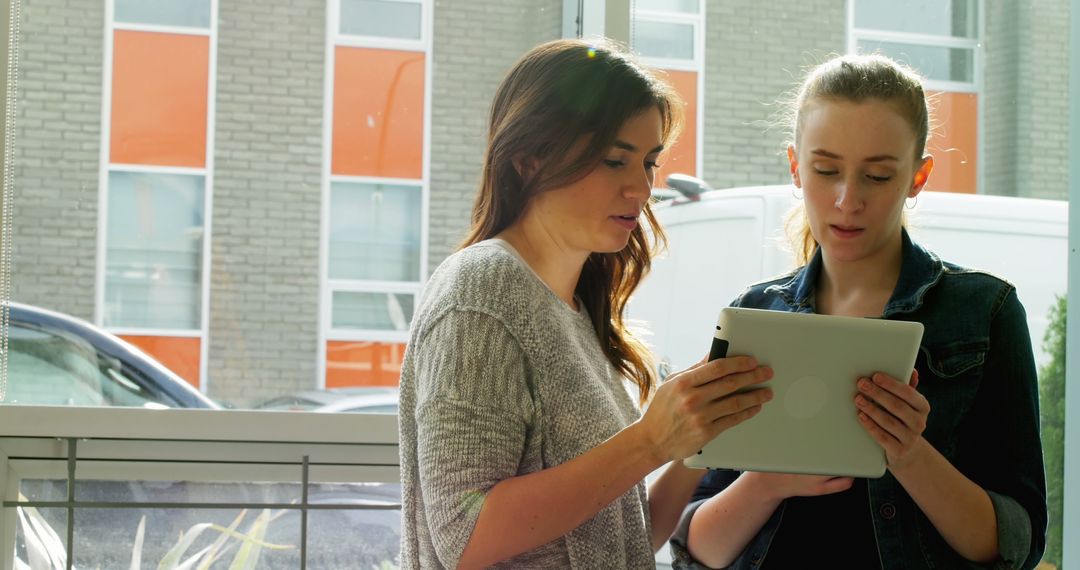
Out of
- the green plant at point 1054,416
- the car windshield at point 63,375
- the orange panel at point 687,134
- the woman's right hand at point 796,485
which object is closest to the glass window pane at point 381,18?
the orange panel at point 687,134

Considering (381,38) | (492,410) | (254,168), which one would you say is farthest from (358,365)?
(492,410)

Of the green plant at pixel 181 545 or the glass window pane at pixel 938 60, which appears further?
the glass window pane at pixel 938 60

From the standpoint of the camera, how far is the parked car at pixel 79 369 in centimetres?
212

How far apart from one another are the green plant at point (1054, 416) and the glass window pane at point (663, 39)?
1.22 metres

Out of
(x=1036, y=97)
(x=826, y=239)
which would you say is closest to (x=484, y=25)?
(x=826, y=239)

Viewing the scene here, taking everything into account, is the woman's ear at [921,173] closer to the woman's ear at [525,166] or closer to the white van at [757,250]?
the woman's ear at [525,166]

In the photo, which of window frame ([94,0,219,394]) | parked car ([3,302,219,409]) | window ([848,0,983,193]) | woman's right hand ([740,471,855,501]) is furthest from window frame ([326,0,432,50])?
woman's right hand ([740,471,855,501])

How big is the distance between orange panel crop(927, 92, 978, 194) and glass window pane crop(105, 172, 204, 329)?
1849 mm

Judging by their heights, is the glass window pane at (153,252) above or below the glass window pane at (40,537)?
above

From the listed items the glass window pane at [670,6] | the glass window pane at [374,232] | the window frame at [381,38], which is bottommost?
the glass window pane at [374,232]

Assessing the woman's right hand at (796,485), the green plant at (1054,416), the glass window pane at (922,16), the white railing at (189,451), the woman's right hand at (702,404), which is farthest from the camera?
the green plant at (1054,416)

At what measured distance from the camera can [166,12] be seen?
85.7 inches

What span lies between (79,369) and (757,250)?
162 centimetres

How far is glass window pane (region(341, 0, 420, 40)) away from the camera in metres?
2.24
